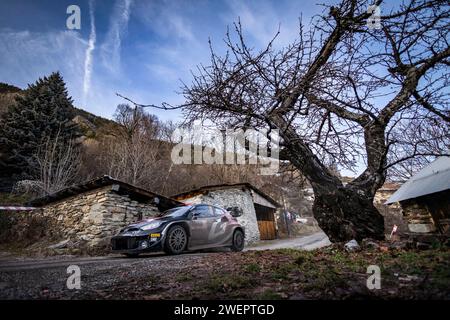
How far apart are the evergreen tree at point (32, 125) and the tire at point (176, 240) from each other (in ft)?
49.5

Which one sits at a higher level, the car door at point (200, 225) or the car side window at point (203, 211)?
the car side window at point (203, 211)

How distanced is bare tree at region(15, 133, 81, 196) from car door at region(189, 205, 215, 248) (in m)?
12.3

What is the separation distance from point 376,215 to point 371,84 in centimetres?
246

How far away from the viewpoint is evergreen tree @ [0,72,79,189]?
57.0 feet

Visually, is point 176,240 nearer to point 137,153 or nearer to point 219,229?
point 219,229

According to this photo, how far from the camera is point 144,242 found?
6.68 meters

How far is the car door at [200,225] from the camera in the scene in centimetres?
754

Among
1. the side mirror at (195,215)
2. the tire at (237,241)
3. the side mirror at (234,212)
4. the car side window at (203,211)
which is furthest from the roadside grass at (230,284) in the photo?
the side mirror at (234,212)

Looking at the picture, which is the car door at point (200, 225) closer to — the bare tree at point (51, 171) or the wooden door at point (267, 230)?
the bare tree at point (51, 171)

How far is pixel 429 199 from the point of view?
1101cm

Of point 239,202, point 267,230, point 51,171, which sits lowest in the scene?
point 267,230

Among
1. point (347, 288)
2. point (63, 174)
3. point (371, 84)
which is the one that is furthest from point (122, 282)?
point (63, 174)

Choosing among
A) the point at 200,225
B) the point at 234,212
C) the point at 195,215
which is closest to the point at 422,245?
the point at 200,225

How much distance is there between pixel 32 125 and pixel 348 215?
22052mm
